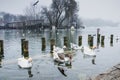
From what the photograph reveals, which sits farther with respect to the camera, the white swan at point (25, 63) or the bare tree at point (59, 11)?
the bare tree at point (59, 11)

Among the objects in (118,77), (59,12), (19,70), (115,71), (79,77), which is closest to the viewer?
(118,77)

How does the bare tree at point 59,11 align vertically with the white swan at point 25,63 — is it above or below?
above

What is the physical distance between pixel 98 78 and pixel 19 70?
11912 millimetres

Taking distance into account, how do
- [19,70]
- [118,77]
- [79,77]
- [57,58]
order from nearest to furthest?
[118,77]
[79,77]
[19,70]
[57,58]

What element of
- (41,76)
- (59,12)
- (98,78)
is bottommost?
(41,76)

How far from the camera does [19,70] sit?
65.3 ft

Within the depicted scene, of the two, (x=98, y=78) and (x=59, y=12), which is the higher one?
(x=59, y=12)

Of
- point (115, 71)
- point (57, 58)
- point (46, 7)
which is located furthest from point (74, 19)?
point (115, 71)

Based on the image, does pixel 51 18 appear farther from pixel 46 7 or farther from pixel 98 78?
pixel 98 78

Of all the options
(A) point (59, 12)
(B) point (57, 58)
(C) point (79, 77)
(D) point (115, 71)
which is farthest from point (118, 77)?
(A) point (59, 12)

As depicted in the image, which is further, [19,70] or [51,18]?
[51,18]

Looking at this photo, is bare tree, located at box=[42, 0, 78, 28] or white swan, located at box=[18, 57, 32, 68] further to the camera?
bare tree, located at box=[42, 0, 78, 28]

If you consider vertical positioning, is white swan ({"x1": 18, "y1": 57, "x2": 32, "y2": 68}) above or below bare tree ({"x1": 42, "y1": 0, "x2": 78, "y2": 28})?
below

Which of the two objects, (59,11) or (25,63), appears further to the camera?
(59,11)
